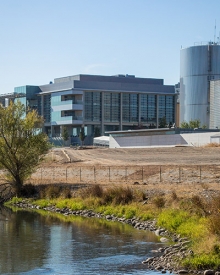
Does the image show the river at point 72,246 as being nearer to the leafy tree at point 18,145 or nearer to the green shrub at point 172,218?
the green shrub at point 172,218

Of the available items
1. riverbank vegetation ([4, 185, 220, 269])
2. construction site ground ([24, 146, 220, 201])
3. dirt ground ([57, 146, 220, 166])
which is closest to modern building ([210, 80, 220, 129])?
construction site ground ([24, 146, 220, 201])

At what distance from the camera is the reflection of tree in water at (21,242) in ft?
104

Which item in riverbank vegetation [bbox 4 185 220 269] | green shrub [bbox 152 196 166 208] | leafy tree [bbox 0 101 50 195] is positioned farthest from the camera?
leafy tree [bbox 0 101 50 195]

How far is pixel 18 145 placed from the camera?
66625 millimetres

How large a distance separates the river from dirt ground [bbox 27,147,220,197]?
35.3ft

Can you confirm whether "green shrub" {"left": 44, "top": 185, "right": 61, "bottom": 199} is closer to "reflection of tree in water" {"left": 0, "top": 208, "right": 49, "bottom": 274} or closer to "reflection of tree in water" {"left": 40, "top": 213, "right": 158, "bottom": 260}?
"reflection of tree in water" {"left": 0, "top": 208, "right": 49, "bottom": 274}

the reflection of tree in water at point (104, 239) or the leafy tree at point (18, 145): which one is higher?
the leafy tree at point (18, 145)

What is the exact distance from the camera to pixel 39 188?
219 ft

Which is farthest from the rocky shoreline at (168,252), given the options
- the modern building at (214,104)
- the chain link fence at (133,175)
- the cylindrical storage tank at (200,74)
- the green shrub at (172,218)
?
the cylindrical storage tank at (200,74)

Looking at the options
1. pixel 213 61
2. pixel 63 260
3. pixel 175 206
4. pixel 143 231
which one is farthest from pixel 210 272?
pixel 213 61

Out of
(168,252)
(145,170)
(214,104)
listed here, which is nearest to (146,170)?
(145,170)

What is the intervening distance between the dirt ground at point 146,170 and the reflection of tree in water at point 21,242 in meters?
12.2

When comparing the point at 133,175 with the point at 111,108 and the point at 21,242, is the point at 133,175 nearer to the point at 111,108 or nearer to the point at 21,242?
the point at 21,242

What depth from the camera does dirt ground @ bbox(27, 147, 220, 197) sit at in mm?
61562
